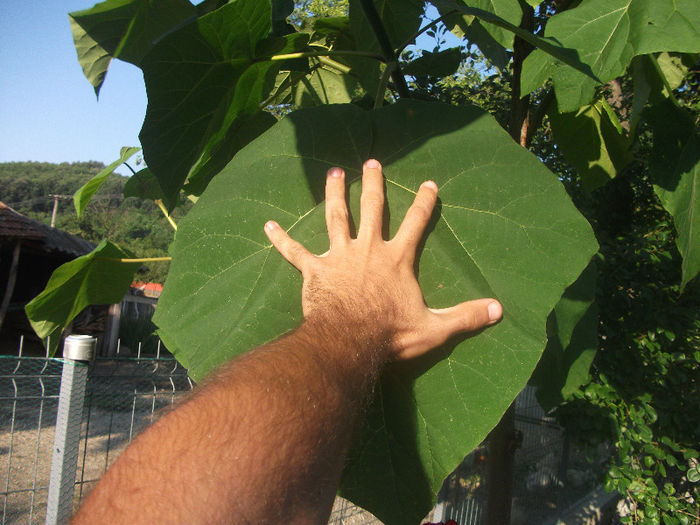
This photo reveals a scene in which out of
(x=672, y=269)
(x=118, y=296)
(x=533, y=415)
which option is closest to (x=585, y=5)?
(x=118, y=296)

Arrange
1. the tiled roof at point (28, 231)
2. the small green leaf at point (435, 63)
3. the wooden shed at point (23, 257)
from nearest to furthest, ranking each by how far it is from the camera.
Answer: the small green leaf at point (435, 63)
the tiled roof at point (28, 231)
the wooden shed at point (23, 257)

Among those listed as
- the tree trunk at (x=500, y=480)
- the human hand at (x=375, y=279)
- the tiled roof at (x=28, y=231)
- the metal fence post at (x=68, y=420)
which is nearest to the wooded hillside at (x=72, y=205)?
the tiled roof at (x=28, y=231)

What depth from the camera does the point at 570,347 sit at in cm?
125

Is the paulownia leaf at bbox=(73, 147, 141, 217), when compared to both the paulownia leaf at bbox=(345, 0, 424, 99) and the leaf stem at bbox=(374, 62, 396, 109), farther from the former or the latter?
the leaf stem at bbox=(374, 62, 396, 109)

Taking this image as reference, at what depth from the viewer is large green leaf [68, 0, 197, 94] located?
1.02 metres

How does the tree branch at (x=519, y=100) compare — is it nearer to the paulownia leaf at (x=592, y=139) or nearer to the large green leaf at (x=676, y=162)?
the paulownia leaf at (x=592, y=139)

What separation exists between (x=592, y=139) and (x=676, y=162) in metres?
Result: 0.26

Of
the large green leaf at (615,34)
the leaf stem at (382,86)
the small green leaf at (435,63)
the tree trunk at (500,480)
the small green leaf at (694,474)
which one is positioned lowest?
the small green leaf at (694,474)

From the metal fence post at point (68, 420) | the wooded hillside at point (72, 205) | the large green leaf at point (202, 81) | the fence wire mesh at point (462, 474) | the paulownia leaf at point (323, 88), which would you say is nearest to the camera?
the large green leaf at point (202, 81)

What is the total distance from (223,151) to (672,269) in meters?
2.62

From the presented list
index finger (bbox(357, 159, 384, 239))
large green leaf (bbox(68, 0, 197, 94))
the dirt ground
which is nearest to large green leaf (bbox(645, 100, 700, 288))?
index finger (bbox(357, 159, 384, 239))

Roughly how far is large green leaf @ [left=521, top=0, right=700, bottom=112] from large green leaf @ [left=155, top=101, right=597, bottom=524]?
16 centimetres

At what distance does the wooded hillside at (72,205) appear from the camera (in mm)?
31078

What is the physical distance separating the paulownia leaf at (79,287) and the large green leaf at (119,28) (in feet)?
1.43
